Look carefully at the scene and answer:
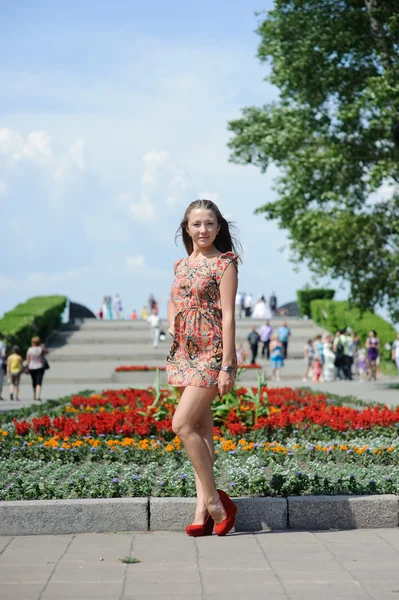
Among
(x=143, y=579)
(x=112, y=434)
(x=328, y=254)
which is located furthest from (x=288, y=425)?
(x=328, y=254)

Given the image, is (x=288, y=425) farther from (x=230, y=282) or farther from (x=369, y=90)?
(x=369, y=90)

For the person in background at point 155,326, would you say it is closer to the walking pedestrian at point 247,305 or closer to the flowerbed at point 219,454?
the walking pedestrian at point 247,305

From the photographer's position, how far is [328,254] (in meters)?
21.0

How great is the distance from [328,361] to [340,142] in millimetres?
8174

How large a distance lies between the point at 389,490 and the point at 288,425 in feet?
11.2

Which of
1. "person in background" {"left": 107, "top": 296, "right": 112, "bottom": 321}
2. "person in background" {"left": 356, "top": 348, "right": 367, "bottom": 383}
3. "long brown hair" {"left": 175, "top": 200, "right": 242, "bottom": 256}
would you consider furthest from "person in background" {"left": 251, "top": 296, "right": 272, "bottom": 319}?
"long brown hair" {"left": 175, "top": 200, "right": 242, "bottom": 256}

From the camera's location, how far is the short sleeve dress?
230 inches

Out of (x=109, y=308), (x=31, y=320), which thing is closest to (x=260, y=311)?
(x=109, y=308)

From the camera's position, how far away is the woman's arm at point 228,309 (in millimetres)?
5738

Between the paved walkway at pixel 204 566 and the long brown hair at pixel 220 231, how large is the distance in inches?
78.0

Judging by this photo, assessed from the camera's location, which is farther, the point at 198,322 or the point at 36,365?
the point at 36,365

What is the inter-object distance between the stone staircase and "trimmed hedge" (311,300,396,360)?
31.0 inches

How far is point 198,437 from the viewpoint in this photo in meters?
5.75

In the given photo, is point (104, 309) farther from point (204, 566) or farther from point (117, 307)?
point (204, 566)
